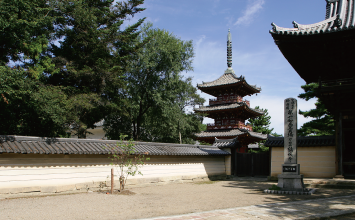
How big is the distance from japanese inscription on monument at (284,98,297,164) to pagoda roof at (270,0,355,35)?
299cm

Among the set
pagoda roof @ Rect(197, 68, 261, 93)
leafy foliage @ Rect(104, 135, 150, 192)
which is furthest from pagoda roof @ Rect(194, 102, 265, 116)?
leafy foliage @ Rect(104, 135, 150, 192)

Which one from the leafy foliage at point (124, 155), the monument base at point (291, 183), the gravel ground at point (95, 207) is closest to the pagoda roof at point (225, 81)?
the leafy foliage at point (124, 155)

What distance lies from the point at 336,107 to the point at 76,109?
51.2 ft

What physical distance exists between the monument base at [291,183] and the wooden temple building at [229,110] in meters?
15.9

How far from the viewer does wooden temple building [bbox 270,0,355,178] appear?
11484mm

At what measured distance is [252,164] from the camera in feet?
66.5

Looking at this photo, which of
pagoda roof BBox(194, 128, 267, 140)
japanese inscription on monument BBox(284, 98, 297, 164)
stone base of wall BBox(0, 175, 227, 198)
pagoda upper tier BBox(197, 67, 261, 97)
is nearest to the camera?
stone base of wall BBox(0, 175, 227, 198)

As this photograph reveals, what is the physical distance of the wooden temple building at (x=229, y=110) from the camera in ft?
91.0

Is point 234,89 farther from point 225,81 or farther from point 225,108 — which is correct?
point 225,108

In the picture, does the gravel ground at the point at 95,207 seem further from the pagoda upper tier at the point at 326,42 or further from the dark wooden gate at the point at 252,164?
the dark wooden gate at the point at 252,164

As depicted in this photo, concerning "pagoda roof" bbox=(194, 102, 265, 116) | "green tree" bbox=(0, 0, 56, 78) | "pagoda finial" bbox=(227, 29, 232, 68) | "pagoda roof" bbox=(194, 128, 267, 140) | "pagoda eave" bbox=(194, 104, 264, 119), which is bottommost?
"pagoda roof" bbox=(194, 128, 267, 140)

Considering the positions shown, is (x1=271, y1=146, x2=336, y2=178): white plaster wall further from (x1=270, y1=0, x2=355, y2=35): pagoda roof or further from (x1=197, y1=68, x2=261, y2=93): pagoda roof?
(x1=197, y1=68, x2=261, y2=93): pagoda roof

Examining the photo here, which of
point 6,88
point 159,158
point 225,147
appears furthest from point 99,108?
point 6,88

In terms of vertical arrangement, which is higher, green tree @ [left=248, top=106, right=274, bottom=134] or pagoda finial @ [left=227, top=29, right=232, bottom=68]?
pagoda finial @ [left=227, top=29, right=232, bottom=68]
